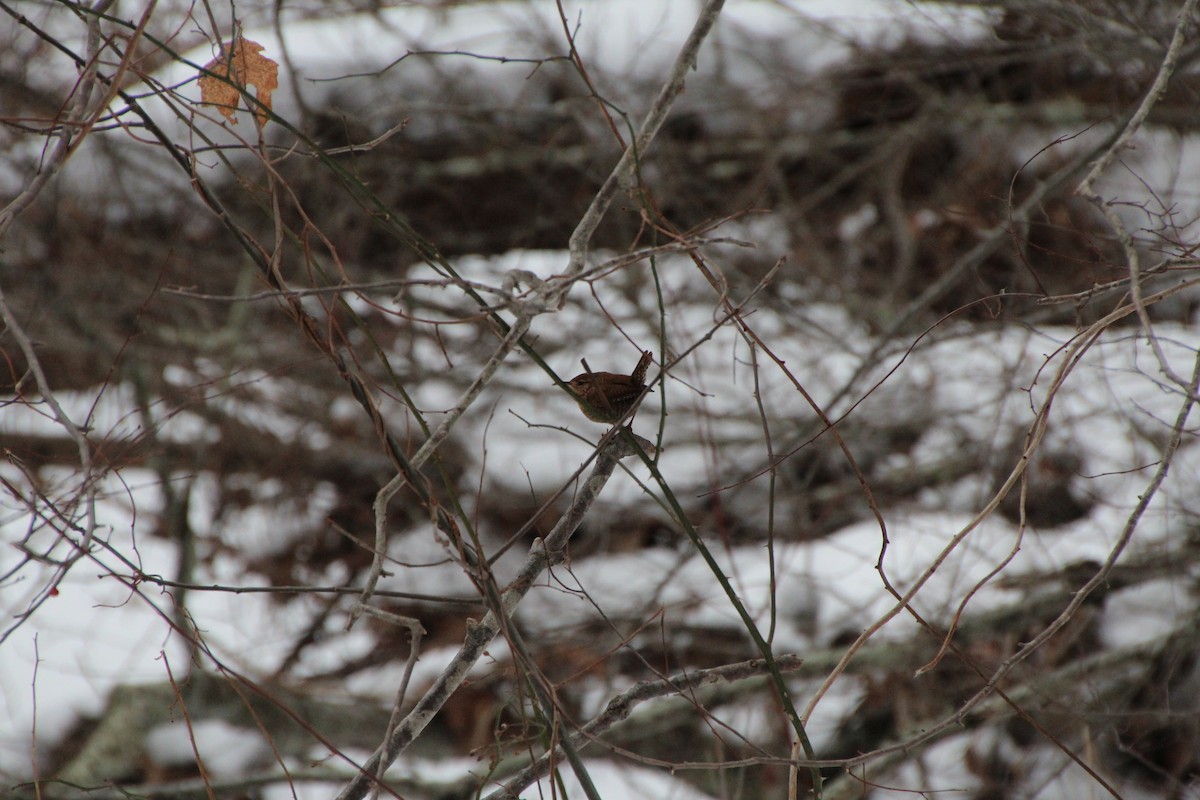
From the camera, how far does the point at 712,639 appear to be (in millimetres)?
3967

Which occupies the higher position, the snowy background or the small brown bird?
the snowy background

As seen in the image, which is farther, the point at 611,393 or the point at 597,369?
the point at 597,369

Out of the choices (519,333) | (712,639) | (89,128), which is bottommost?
(519,333)

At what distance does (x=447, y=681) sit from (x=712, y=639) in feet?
8.59

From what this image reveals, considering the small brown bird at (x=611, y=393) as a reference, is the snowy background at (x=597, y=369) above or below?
above

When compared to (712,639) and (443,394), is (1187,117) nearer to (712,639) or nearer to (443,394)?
(712,639)

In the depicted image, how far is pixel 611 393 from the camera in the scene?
1551 millimetres

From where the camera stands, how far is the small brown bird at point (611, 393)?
1.53 meters

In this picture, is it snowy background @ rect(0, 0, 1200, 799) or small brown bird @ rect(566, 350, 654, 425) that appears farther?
snowy background @ rect(0, 0, 1200, 799)

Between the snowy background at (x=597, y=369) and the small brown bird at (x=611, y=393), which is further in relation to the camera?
the snowy background at (x=597, y=369)

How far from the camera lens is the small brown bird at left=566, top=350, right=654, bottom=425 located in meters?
1.53

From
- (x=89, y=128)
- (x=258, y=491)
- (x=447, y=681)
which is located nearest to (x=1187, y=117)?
(x=447, y=681)

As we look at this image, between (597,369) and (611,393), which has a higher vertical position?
(597,369)

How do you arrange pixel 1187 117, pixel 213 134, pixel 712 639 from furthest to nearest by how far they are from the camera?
pixel 712 639, pixel 213 134, pixel 1187 117
